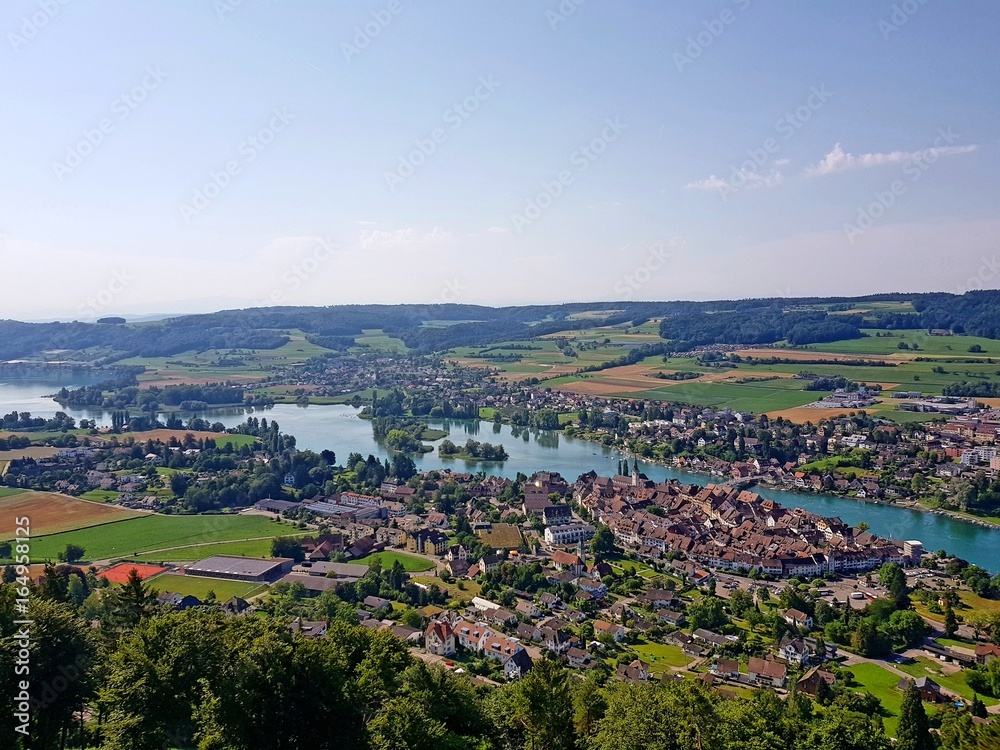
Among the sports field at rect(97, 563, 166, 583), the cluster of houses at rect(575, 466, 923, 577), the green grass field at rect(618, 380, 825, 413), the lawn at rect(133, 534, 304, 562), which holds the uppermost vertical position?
the green grass field at rect(618, 380, 825, 413)

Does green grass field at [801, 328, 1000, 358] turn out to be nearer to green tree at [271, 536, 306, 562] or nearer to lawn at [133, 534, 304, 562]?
green tree at [271, 536, 306, 562]

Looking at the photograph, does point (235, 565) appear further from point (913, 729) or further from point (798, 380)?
point (798, 380)

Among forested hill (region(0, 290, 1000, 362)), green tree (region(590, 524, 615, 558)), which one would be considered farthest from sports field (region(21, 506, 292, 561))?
forested hill (region(0, 290, 1000, 362))

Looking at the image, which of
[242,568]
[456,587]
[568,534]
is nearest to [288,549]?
[242,568]

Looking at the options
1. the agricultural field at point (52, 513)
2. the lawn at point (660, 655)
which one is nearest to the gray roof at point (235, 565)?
the agricultural field at point (52, 513)

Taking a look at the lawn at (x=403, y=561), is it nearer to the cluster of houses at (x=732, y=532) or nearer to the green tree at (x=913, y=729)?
the cluster of houses at (x=732, y=532)

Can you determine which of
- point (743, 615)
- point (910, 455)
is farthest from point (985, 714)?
point (910, 455)
